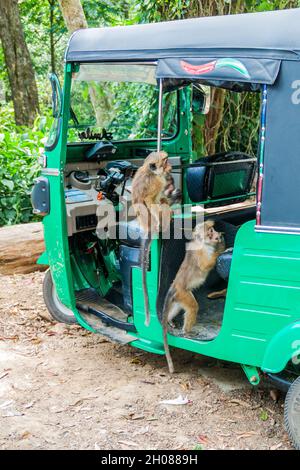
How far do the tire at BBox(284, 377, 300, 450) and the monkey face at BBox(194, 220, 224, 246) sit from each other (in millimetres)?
1127

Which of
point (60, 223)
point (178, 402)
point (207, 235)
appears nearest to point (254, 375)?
point (178, 402)

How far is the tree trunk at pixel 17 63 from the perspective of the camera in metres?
11.6

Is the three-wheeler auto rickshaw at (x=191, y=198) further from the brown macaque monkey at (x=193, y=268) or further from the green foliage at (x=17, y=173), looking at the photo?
the green foliage at (x=17, y=173)

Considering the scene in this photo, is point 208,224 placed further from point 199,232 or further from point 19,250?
point 19,250

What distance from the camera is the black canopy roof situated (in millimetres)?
3123

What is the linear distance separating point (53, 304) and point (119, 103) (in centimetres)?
456

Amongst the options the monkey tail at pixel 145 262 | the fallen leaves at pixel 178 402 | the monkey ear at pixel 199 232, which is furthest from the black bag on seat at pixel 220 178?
the fallen leaves at pixel 178 402

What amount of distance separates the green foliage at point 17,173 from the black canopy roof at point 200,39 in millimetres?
4066

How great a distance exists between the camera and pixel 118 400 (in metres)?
3.96

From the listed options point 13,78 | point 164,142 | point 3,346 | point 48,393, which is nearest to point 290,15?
point 164,142

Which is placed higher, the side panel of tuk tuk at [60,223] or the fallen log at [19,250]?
the side panel of tuk tuk at [60,223]

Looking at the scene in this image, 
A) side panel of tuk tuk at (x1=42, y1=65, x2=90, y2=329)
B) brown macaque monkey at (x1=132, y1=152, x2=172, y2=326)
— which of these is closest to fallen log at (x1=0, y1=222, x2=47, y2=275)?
side panel of tuk tuk at (x1=42, y1=65, x2=90, y2=329)

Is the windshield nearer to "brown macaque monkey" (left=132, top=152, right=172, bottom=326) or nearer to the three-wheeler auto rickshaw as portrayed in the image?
the three-wheeler auto rickshaw

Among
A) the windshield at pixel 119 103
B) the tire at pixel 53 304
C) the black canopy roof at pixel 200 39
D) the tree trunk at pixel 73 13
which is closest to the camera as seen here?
the black canopy roof at pixel 200 39
